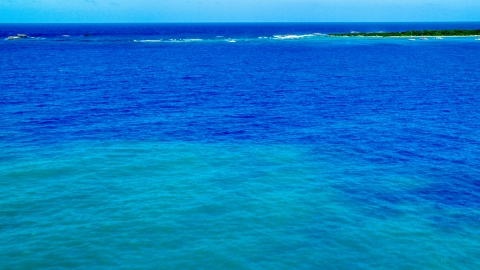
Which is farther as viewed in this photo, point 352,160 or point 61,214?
point 352,160

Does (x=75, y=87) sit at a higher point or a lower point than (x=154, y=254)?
higher

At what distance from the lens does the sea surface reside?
30.4 metres

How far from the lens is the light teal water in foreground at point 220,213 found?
2961cm

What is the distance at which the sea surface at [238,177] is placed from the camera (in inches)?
1196

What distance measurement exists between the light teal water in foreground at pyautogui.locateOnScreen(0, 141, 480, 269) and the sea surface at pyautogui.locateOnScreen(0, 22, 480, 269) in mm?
138

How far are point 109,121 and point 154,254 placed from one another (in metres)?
34.8

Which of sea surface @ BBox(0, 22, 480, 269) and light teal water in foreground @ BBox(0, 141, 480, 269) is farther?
sea surface @ BBox(0, 22, 480, 269)

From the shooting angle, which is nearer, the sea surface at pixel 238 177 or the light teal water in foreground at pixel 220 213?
the light teal water in foreground at pixel 220 213

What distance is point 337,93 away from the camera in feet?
271

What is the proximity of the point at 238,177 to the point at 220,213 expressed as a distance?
775 cm

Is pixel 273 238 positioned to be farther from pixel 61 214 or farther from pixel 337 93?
pixel 337 93

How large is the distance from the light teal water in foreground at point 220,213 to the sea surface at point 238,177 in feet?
0.45

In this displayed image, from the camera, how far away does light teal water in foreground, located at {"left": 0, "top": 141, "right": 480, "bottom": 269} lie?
29609mm

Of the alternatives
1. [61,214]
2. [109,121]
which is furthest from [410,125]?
[61,214]
